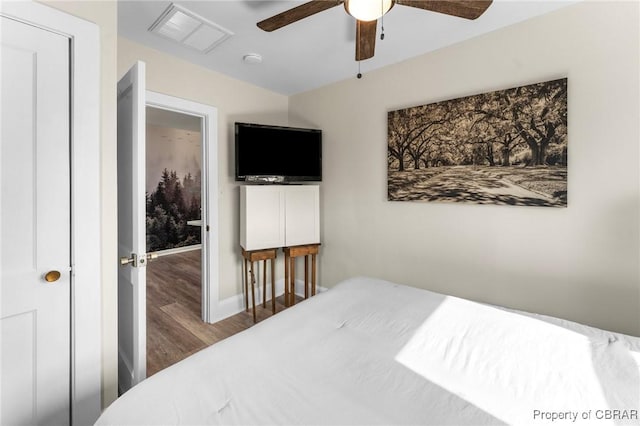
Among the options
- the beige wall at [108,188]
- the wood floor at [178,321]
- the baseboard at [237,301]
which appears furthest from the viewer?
the baseboard at [237,301]

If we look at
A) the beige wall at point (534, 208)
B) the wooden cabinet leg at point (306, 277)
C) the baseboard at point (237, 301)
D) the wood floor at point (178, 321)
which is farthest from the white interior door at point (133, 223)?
the beige wall at point (534, 208)

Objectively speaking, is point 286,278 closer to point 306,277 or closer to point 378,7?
point 306,277

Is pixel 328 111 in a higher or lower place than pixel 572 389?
higher

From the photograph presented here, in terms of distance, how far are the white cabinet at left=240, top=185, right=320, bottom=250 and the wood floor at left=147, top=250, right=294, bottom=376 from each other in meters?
0.76

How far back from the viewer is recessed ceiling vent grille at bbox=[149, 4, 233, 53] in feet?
6.22

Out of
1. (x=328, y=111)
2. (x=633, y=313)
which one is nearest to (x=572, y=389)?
(x=633, y=313)

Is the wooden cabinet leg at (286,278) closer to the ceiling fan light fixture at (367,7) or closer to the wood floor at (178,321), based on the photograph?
the wood floor at (178,321)

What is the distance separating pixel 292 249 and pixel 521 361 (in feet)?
7.12

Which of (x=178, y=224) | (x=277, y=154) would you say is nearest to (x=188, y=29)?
(x=277, y=154)

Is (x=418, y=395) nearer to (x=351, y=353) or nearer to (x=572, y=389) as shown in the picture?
(x=351, y=353)

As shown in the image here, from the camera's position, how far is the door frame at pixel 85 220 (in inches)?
52.3

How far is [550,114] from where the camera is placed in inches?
75.7

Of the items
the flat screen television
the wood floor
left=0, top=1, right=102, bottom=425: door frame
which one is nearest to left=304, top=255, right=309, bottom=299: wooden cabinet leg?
the wood floor

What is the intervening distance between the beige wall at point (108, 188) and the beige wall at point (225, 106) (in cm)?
101
